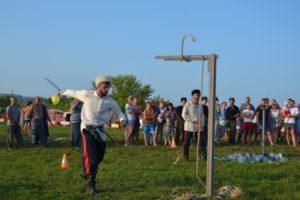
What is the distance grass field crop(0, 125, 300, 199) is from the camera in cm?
883

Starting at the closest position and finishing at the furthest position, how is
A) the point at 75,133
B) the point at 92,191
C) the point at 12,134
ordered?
the point at 92,191 < the point at 75,133 < the point at 12,134

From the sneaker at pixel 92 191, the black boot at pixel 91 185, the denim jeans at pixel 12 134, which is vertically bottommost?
the sneaker at pixel 92 191

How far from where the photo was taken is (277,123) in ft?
68.2

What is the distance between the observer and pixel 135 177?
10609 millimetres

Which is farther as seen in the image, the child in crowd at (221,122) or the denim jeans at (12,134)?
the child in crowd at (221,122)

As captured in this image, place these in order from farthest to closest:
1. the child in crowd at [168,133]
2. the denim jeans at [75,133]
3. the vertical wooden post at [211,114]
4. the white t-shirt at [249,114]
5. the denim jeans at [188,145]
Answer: the white t-shirt at [249,114]
the child in crowd at [168,133]
the denim jeans at [75,133]
the denim jeans at [188,145]
the vertical wooden post at [211,114]

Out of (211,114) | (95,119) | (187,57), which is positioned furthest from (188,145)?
(187,57)

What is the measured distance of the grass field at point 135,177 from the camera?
29.0 ft

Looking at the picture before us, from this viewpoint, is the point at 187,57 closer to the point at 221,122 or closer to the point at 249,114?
the point at 249,114

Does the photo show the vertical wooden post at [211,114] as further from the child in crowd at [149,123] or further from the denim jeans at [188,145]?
the child in crowd at [149,123]

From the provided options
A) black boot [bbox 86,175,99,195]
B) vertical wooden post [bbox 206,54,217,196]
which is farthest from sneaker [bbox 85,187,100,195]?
vertical wooden post [bbox 206,54,217,196]

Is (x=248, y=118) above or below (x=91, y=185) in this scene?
above

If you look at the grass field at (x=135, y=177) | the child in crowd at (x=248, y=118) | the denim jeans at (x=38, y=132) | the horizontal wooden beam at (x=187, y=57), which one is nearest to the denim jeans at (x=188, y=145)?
the grass field at (x=135, y=177)

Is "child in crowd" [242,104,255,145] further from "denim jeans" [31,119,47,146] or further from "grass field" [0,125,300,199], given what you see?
"denim jeans" [31,119,47,146]
